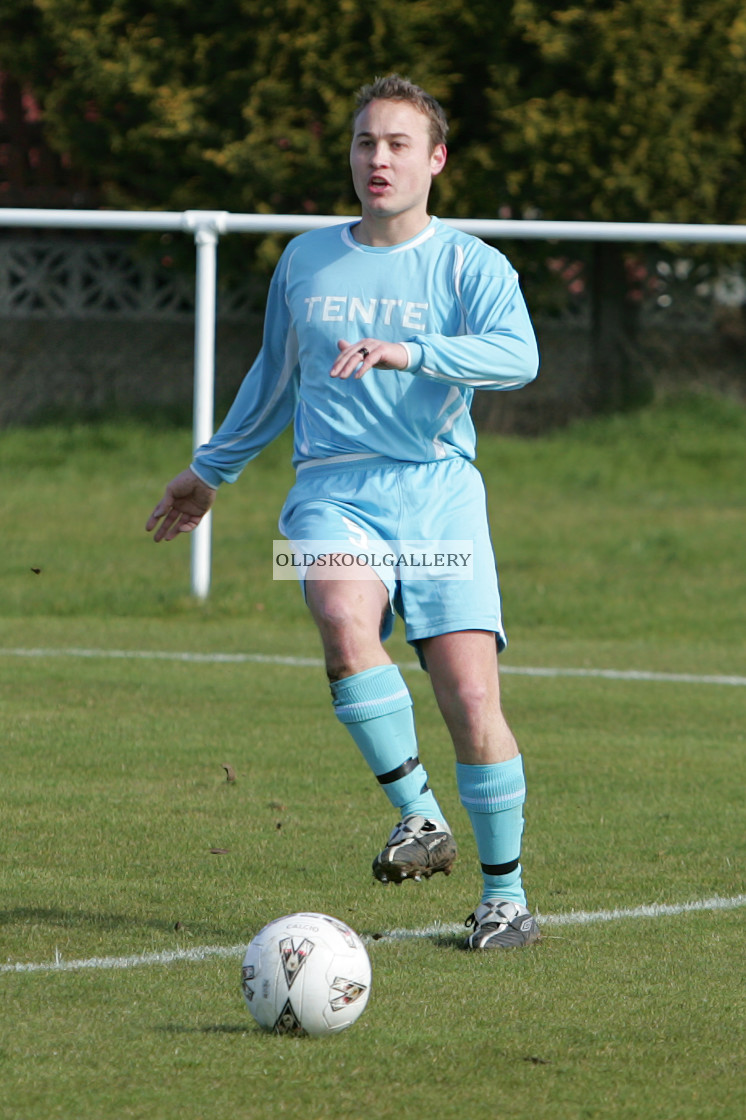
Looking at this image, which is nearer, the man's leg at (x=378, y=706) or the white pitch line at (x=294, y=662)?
the man's leg at (x=378, y=706)

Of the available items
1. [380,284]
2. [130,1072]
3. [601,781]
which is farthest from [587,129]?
[130,1072]

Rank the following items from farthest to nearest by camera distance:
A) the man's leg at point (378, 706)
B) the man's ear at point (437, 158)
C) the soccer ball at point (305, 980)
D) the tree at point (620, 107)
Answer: the tree at point (620, 107), the man's ear at point (437, 158), the man's leg at point (378, 706), the soccer ball at point (305, 980)

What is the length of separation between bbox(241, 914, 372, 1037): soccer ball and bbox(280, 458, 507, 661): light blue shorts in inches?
37.7

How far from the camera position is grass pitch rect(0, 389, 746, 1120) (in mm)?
3289

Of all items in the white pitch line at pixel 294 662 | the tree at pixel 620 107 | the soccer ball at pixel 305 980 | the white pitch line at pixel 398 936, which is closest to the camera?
the soccer ball at pixel 305 980

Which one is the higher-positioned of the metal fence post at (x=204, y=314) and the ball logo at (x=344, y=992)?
the ball logo at (x=344, y=992)

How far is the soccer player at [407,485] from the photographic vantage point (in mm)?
4246

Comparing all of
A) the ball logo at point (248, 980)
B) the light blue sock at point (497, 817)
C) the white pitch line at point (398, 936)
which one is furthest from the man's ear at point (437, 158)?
the ball logo at point (248, 980)

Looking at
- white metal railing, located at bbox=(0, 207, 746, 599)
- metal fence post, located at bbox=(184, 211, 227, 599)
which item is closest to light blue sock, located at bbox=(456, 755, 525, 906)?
white metal railing, located at bbox=(0, 207, 746, 599)

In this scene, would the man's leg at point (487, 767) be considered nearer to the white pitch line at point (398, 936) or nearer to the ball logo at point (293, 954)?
the white pitch line at point (398, 936)

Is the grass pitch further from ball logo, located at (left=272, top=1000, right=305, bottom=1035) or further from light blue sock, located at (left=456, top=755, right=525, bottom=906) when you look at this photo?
light blue sock, located at (left=456, top=755, right=525, bottom=906)

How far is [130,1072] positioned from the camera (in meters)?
3.26

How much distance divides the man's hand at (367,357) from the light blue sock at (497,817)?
3.53 feet

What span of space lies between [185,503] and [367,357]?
112 cm
